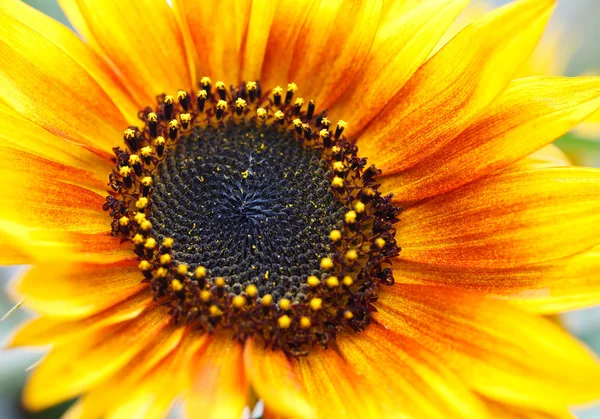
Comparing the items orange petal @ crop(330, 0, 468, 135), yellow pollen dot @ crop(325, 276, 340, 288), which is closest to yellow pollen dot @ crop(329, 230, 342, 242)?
yellow pollen dot @ crop(325, 276, 340, 288)

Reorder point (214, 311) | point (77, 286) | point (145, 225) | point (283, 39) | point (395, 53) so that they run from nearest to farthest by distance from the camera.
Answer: point (77, 286)
point (214, 311)
point (145, 225)
point (395, 53)
point (283, 39)

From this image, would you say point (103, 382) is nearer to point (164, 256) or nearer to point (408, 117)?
point (164, 256)

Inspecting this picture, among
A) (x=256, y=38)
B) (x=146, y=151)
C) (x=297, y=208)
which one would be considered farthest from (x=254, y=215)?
(x=256, y=38)

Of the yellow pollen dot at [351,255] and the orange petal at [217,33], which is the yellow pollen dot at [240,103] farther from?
the yellow pollen dot at [351,255]

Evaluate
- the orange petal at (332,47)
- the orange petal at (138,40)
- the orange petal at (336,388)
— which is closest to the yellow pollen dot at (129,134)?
the orange petal at (138,40)

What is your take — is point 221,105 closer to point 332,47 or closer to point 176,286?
point 332,47

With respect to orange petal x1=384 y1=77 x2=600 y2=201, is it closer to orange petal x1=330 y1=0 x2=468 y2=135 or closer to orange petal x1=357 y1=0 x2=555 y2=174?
orange petal x1=357 y1=0 x2=555 y2=174

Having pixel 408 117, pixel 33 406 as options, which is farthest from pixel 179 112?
pixel 33 406

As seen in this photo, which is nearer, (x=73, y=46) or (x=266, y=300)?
(x=266, y=300)
